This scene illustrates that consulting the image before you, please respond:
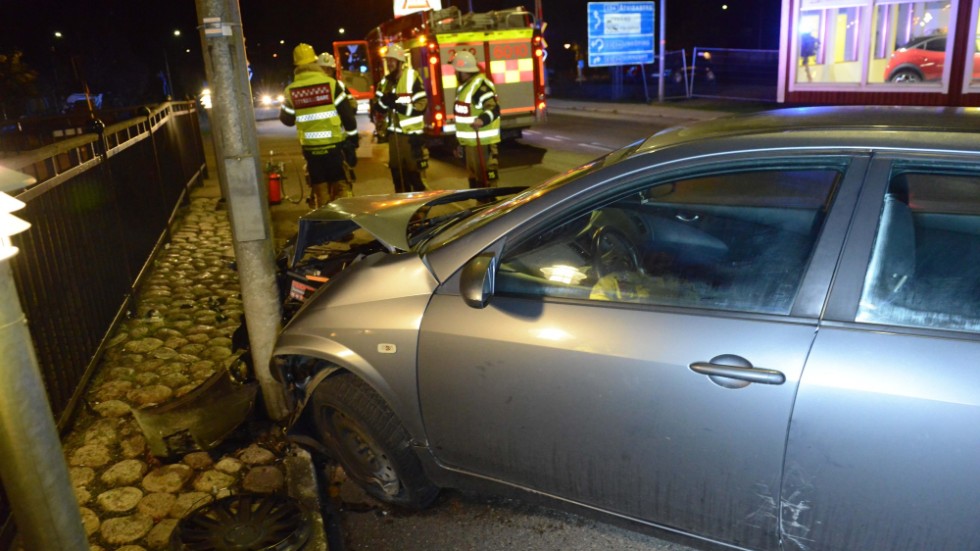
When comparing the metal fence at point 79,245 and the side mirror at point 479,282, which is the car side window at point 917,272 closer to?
the side mirror at point 479,282

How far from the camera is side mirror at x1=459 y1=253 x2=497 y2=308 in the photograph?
2.59 metres

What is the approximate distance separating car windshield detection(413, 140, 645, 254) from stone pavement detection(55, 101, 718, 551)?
1266 mm

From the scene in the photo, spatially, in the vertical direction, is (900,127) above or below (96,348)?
above

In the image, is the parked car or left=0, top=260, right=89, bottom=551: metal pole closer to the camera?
left=0, top=260, right=89, bottom=551: metal pole

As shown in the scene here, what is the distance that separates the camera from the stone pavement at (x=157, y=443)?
126 inches

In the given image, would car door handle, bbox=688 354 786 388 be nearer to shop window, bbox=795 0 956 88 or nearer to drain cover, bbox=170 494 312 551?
drain cover, bbox=170 494 312 551

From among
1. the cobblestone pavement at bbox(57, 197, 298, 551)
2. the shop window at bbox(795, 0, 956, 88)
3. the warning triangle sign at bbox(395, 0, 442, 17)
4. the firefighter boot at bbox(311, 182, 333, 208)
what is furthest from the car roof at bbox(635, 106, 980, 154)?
the warning triangle sign at bbox(395, 0, 442, 17)

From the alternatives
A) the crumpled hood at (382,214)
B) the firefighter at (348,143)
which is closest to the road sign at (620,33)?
the firefighter at (348,143)

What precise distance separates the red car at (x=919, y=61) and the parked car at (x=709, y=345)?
1503 centimetres

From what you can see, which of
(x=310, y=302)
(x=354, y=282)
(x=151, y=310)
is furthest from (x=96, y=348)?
(x=354, y=282)

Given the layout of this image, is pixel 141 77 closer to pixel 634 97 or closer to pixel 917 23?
pixel 634 97

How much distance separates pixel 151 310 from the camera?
5.49 metres

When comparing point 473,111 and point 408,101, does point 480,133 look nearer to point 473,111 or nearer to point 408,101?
point 473,111

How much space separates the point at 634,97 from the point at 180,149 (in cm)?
2185
